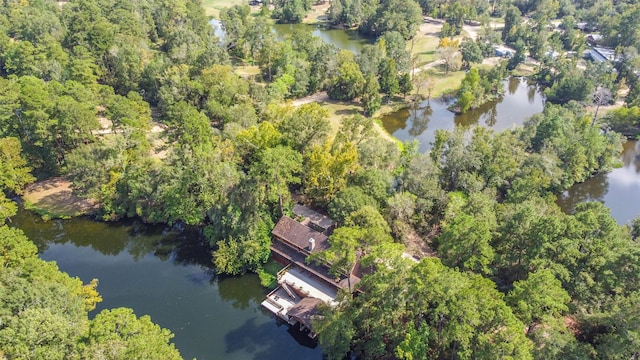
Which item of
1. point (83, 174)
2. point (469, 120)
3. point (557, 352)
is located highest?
point (83, 174)

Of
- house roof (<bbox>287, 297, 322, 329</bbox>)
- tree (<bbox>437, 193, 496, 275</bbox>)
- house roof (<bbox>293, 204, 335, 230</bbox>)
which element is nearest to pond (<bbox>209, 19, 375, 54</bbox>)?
house roof (<bbox>293, 204, 335, 230</bbox>)

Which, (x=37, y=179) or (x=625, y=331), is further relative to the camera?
(x=37, y=179)

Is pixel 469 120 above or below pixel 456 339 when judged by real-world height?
below

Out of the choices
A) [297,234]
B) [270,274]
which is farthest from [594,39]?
[270,274]

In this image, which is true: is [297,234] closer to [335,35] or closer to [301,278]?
[301,278]

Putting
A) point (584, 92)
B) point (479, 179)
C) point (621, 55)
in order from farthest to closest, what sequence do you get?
point (621, 55) → point (584, 92) → point (479, 179)

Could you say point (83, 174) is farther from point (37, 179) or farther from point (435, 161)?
point (435, 161)

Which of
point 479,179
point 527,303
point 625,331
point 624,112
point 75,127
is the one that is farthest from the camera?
point 624,112

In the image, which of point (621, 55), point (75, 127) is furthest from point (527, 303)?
point (621, 55)
